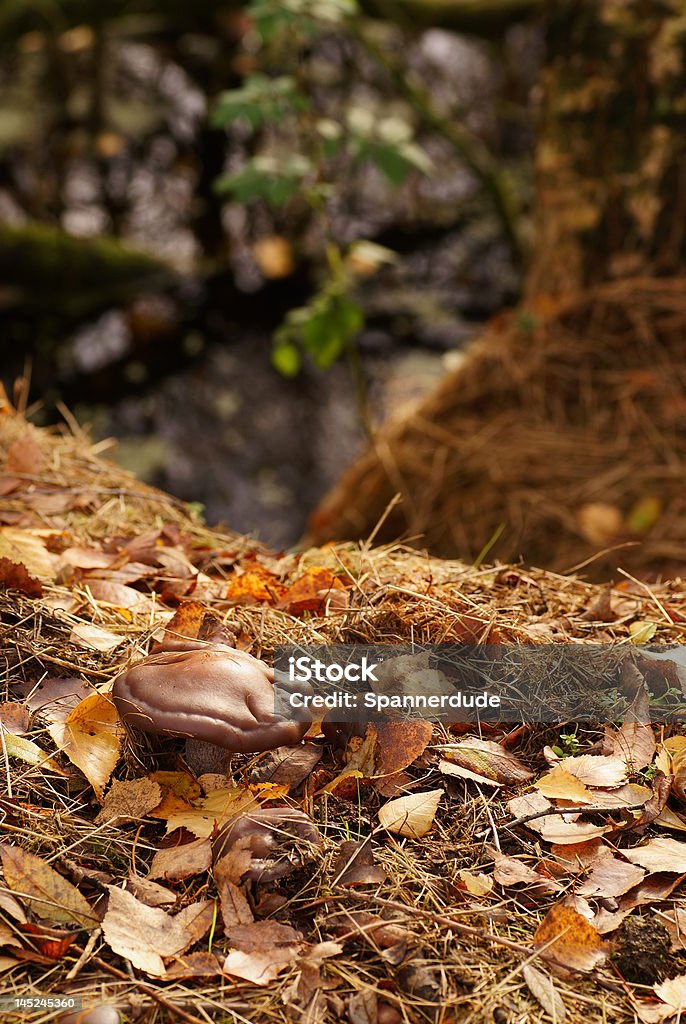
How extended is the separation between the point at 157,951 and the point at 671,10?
3337 millimetres

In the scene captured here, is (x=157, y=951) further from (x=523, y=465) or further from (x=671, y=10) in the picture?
(x=671, y=10)

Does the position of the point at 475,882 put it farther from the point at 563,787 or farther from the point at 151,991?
the point at 151,991

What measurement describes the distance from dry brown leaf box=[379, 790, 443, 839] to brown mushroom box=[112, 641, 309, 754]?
16 cm

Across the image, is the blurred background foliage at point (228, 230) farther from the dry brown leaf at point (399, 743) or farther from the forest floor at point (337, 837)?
the dry brown leaf at point (399, 743)

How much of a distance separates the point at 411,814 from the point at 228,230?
473cm

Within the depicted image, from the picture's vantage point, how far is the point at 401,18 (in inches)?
174

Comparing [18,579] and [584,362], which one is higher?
[18,579]

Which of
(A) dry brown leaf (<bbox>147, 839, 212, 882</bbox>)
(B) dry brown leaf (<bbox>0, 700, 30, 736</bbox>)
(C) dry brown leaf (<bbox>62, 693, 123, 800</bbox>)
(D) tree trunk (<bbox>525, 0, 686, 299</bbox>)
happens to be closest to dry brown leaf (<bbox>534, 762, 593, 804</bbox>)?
(A) dry brown leaf (<bbox>147, 839, 212, 882</bbox>)

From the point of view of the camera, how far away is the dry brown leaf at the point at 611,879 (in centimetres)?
110

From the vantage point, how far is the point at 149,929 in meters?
1.01

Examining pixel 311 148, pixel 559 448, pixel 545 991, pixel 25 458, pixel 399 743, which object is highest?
pixel 311 148

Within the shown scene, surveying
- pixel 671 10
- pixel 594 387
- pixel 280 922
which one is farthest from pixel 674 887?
pixel 671 10

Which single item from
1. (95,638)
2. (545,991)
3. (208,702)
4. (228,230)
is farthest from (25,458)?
(228,230)

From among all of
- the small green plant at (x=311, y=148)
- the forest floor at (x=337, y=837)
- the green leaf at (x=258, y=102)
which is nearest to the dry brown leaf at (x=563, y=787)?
the forest floor at (x=337, y=837)
